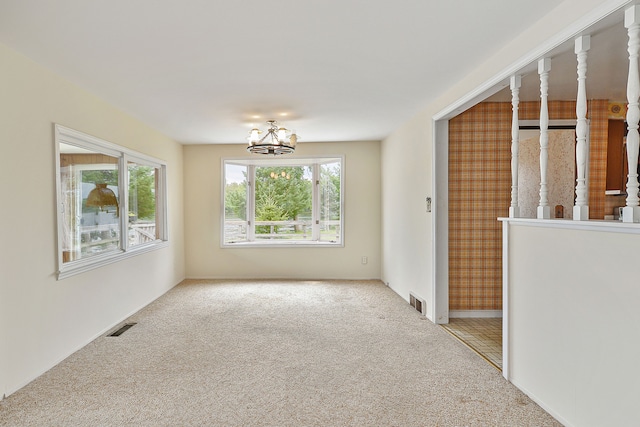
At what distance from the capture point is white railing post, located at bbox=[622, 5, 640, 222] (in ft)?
5.21

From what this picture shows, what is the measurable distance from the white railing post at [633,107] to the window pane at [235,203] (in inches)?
218

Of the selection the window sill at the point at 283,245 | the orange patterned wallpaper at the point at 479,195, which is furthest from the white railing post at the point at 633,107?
the window sill at the point at 283,245

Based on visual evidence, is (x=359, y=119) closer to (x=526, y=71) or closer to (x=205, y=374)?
(x=526, y=71)

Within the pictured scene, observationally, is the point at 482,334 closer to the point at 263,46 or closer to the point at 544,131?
the point at 544,131

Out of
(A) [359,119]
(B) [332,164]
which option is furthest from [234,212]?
(A) [359,119]

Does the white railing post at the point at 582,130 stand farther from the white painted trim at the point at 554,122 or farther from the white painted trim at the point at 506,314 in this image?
the white painted trim at the point at 554,122

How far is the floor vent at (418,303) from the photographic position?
4016mm

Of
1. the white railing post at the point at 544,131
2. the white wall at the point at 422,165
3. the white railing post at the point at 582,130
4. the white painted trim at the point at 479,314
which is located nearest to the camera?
the white railing post at the point at 582,130

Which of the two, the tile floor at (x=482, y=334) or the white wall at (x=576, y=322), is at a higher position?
the white wall at (x=576, y=322)

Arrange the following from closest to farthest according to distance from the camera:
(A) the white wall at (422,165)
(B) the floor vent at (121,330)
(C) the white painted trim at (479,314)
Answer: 1. (A) the white wall at (422,165)
2. (B) the floor vent at (121,330)
3. (C) the white painted trim at (479,314)

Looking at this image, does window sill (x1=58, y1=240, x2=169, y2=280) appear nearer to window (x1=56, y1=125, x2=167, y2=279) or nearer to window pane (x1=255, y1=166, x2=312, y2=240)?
window (x1=56, y1=125, x2=167, y2=279)

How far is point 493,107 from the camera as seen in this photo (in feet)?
12.8

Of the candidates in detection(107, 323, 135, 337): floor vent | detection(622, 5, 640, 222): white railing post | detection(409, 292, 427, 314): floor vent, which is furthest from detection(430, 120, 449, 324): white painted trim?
detection(107, 323, 135, 337): floor vent

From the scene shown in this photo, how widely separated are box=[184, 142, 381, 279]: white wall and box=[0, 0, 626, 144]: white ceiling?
86.2 inches
